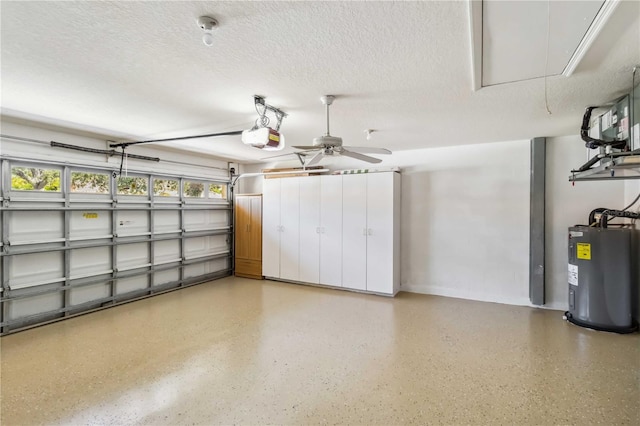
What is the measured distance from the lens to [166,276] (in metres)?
5.30

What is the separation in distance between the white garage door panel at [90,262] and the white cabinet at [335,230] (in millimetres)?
2602

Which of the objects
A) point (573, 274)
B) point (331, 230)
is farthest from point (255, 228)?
point (573, 274)

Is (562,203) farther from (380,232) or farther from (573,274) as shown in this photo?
(380,232)

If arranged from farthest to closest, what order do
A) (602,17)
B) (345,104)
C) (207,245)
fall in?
(207,245) < (345,104) < (602,17)

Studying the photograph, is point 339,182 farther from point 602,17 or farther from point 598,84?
point 602,17

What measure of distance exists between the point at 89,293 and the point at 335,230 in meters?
3.79

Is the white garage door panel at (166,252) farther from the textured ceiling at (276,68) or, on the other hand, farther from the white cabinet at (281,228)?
the textured ceiling at (276,68)

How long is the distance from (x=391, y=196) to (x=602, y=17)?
3.38 metres

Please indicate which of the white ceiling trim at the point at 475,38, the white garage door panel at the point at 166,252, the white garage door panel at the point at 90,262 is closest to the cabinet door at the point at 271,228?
the white garage door panel at the point at 166,252

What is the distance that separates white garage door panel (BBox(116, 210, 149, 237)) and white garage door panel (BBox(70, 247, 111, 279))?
0.34 m

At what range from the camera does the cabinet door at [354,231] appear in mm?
Result: 5012

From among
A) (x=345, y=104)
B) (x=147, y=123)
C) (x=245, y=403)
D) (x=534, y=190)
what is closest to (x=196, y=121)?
(x=147, y=123)

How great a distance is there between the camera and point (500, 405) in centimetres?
216

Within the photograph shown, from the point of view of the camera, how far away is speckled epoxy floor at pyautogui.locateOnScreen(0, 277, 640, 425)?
6.88 ft
